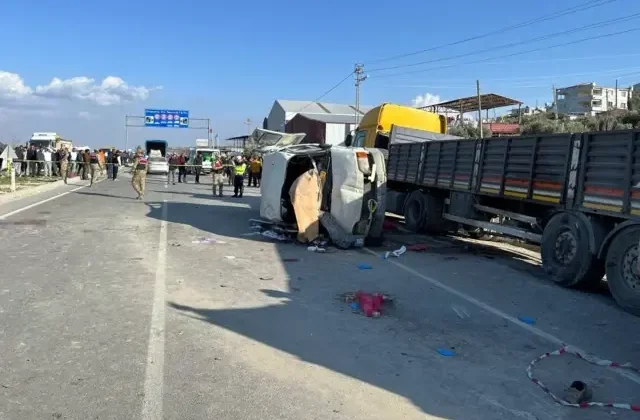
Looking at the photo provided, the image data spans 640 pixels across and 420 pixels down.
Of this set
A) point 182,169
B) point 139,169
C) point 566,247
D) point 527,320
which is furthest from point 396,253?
point 182,169

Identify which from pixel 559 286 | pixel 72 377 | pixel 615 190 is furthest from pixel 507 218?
pixel 72 377

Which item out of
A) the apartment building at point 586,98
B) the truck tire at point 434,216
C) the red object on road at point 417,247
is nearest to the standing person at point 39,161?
the truck tire at point 434,216

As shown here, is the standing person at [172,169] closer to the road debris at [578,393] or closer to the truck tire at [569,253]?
the truck tire at [569,253]

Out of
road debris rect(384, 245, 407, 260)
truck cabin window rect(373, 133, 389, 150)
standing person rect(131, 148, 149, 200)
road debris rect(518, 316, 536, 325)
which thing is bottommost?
road debris rect(518, 316, 536, 325)

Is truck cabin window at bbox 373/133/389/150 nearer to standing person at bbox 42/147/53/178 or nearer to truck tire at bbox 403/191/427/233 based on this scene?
truck tire at bbox 403/191/427/233

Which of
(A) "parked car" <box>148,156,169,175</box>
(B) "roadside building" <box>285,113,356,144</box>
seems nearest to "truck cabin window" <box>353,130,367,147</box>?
(A) "parked car" <box>148,156,169,175</box>

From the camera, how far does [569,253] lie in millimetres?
8242

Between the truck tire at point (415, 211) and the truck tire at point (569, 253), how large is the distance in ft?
15.5

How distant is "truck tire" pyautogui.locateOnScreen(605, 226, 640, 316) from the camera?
7.01 metres

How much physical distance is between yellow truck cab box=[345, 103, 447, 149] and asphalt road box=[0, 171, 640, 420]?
7192mm

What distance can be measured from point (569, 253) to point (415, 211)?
231 inches

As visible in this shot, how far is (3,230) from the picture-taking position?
11.8 metres

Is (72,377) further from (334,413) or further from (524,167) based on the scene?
(524,167)

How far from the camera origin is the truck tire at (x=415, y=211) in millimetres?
13477
